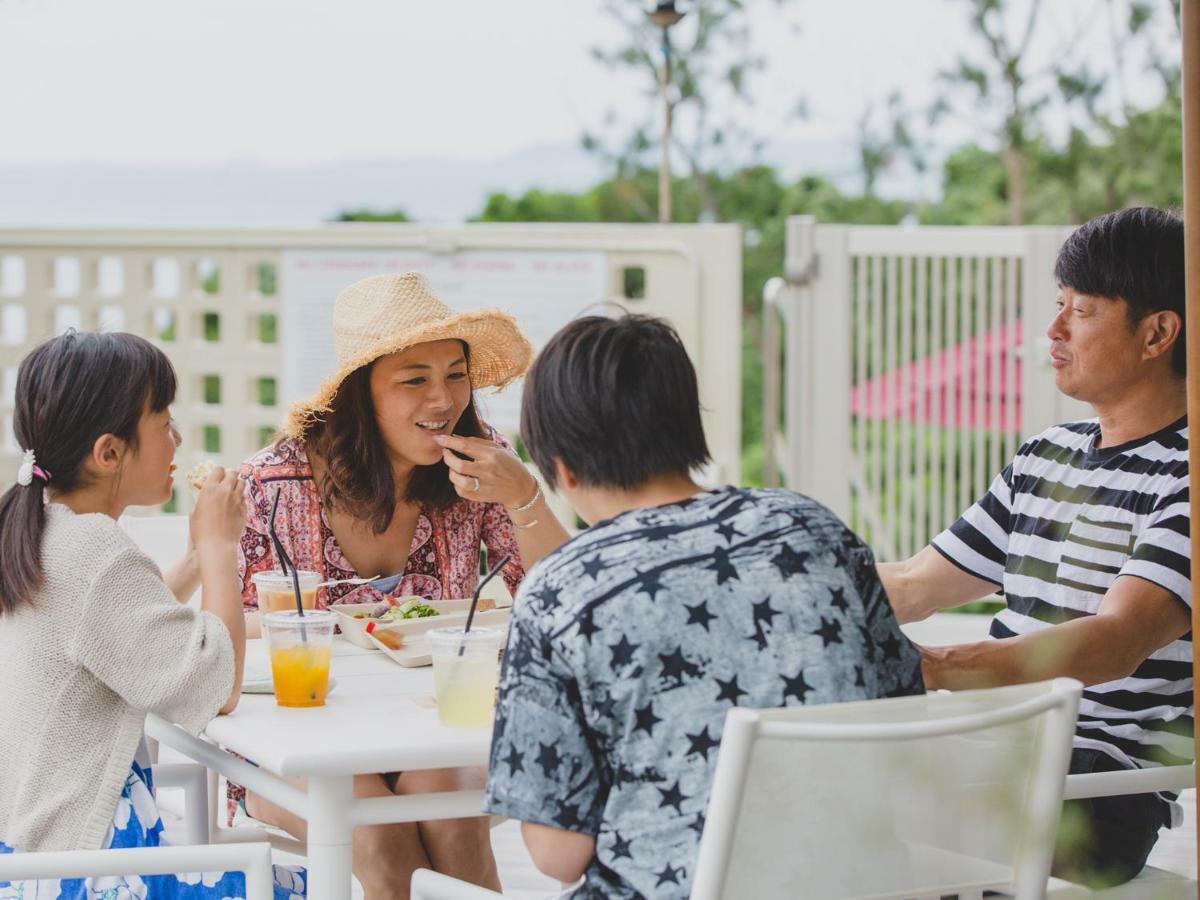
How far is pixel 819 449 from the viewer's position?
20.4ft

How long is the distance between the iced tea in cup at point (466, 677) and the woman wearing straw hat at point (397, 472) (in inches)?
29.4

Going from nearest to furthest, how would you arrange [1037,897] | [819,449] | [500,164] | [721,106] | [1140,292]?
[1037,897], [1140,292], [819,449], [721,106], [500,164]

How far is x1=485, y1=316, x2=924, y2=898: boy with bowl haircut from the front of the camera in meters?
1.33

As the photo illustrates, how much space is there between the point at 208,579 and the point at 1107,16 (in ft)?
25.7

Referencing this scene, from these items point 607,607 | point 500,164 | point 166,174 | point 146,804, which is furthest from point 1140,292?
point 166,174

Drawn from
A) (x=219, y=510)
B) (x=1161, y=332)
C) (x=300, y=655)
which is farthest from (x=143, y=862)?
(x=1161, y=332)

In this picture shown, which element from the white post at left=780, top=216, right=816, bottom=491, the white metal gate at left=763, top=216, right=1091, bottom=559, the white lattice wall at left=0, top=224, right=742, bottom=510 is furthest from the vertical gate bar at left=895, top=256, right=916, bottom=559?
the white lattice wall at left=0, top=224, right=742, bottom=510

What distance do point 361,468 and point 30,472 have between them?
78 cm

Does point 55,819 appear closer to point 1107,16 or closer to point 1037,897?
point 1037,897

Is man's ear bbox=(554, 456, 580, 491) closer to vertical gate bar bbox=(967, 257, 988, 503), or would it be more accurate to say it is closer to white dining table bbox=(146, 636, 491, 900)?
white dining table bbox=(146, 636, 491, 900)

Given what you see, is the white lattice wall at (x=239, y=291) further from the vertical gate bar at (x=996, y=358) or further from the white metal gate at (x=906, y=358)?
the vertical gate bar at (x=996, y=358)

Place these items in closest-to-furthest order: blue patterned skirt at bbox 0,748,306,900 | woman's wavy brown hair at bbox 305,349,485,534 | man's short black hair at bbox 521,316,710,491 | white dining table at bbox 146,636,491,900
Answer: man's short black hair at bbox 521,316,710,491
white dining table at bbox 146,636,491,900
blue patterned skirt at bbox 0,748,306,900
woman's wavy brown hair at bbox 305,349,485,534

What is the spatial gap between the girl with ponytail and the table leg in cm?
15

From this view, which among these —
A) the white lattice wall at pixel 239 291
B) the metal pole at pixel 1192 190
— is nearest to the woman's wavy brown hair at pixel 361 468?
the metal pole at pixel 1192 190
